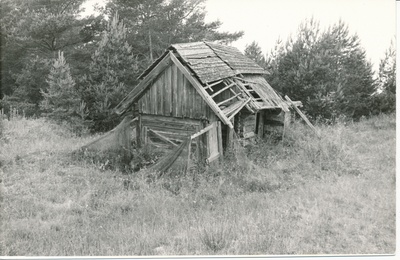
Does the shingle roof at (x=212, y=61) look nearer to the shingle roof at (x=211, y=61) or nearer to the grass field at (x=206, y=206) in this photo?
the shingle roof at (x=211, y=61)

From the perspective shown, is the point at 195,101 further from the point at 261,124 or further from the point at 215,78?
the point at 261,124

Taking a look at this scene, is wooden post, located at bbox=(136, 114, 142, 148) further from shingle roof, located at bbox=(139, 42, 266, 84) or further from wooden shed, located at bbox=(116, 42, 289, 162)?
shingle roof, located at bbox=(139, 42, 266, 84)

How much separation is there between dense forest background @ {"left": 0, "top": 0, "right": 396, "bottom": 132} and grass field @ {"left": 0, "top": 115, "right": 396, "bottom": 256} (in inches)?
199

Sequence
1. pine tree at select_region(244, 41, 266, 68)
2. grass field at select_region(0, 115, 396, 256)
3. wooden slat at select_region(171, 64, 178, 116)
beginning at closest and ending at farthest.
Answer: grass field at select_region(0, 115, 396, 256)
wooden slat at select_region(171, 64, 178, 116)
pine tree at select_region(244, 41, 266, 68)

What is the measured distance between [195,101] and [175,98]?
74 centimetres

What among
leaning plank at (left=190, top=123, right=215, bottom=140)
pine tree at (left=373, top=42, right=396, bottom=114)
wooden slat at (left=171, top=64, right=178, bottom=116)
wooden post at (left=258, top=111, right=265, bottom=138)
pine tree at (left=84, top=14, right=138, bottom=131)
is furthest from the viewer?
pine tree at (left=373, top=42, right=396, bottom=114)

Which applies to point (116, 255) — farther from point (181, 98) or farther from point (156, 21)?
point (156, 21)

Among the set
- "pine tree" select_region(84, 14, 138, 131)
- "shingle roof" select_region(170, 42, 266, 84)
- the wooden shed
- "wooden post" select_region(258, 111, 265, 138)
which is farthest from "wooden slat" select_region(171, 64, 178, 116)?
"pine tree" select_region(84, 14, 138, 131)

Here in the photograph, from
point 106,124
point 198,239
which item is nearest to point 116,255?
point 198,239

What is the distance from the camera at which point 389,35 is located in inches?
289

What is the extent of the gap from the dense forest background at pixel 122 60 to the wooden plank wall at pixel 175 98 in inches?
205

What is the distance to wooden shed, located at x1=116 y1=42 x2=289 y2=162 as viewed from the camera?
30.2 ft

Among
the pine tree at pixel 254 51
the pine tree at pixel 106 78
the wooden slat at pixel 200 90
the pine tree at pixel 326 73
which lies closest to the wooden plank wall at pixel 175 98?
the wooden slat at pixel 200 90

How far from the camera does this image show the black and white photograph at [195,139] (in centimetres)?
533
